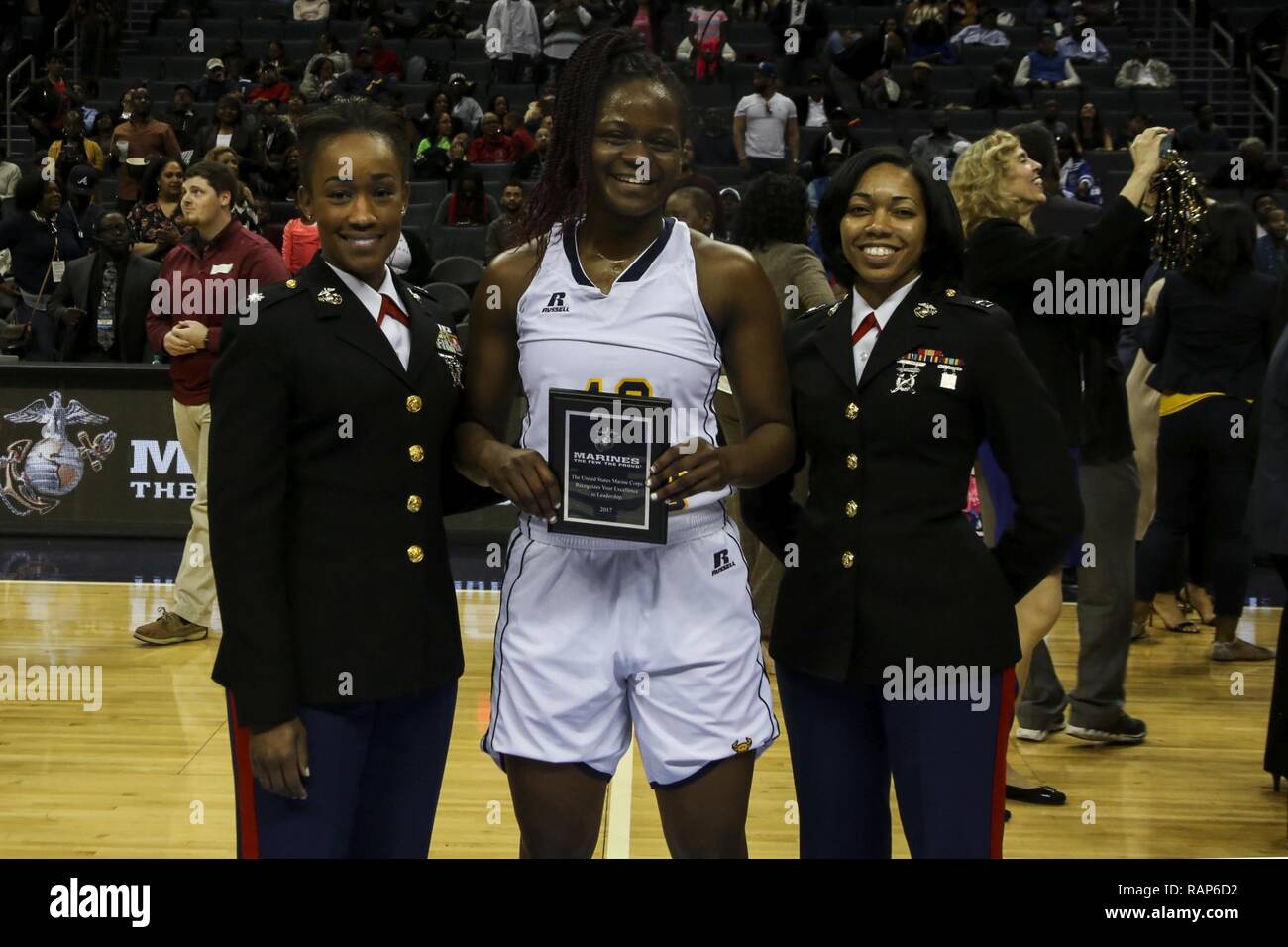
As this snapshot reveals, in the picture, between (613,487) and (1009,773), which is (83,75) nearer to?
(1009,773)

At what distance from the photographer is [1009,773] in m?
4.86

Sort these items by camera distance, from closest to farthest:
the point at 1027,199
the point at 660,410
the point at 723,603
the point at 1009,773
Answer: the point at 660,410
the point at 723,603
the point at 1027,199
the point at 1009,773

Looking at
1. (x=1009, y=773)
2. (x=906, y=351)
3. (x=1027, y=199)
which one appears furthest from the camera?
(x=1009, y=773)

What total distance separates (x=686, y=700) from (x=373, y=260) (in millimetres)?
889

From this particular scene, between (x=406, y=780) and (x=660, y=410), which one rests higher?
(x=660, y=410)

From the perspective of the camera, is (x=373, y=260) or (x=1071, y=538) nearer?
(x=373, y=260)

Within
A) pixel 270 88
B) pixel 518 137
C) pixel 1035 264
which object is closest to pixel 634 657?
pixel 1035 264

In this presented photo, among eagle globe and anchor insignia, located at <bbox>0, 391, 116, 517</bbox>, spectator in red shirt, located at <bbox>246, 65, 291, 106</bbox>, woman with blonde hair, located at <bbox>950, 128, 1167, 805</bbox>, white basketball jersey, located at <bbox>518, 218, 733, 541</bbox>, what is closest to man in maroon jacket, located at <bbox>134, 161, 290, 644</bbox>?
eagle globe and anchor insignia, located at <bbox>0, 391, 116, 517</bbox>

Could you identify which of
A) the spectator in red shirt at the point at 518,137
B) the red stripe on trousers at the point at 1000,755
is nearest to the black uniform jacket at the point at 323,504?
the red stripe on trousers at the point at 1000,755

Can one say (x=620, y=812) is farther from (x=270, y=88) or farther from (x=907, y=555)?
(x=270, y=88)

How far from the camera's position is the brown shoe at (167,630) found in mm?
6547

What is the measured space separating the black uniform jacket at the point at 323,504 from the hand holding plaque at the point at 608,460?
0.93 ft
